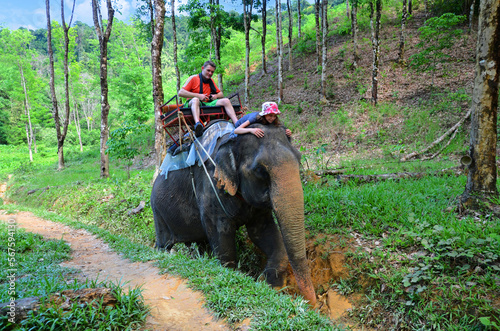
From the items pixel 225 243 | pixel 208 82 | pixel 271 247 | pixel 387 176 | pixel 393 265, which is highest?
pixel 208 82

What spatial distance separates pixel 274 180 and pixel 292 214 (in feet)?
1.43

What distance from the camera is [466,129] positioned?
11266mm

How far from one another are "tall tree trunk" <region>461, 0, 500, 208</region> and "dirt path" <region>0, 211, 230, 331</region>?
4226 mm

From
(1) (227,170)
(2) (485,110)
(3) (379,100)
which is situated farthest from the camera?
(3) (379,100)

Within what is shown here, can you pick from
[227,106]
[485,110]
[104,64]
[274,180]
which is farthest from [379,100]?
[274,180]

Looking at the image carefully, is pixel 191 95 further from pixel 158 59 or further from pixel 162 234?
pixel 158 59

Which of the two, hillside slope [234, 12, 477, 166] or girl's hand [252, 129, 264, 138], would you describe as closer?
girl's hand [252, 129, 264, 138]

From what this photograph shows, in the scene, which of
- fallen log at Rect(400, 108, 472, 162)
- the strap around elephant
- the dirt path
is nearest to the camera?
the dirt path

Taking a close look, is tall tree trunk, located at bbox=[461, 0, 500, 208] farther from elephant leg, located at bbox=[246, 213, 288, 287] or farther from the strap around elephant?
the strap around elephant

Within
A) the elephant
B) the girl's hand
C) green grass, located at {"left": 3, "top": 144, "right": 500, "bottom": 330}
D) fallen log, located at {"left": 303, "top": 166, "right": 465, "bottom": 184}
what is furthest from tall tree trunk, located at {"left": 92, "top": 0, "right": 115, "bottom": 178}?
the girl's hand

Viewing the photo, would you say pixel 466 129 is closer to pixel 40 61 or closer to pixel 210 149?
pixel 210 149

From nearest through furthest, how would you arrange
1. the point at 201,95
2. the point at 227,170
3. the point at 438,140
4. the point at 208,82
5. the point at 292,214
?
1. the point at 292,214
2. the point at 227,170
3. the point at 201,95
4. the point at 208,82
5. the point at 438,140

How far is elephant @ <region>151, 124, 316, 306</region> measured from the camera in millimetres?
3426

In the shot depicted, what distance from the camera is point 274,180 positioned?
11.4ft
